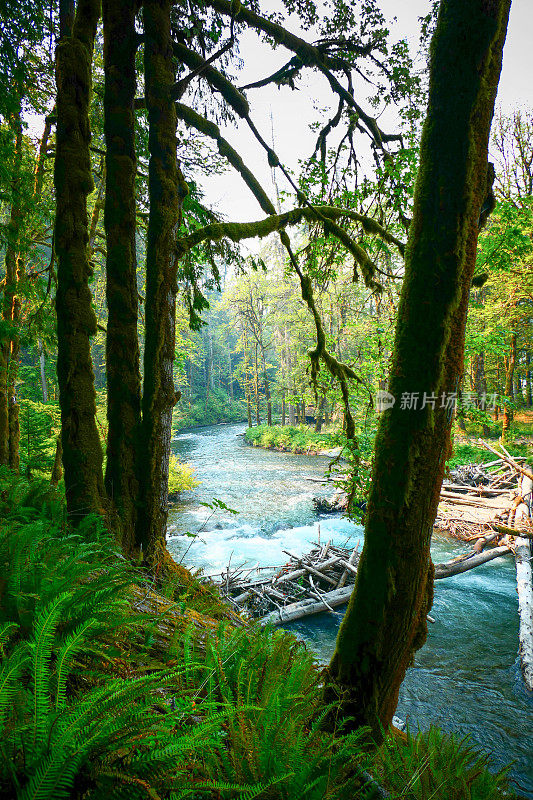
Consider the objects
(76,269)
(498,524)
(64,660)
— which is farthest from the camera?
(498,524)

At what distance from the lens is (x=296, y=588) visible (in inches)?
242

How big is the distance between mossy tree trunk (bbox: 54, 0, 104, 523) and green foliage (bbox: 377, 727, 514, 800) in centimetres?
288

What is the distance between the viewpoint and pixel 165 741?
1086 millimetres

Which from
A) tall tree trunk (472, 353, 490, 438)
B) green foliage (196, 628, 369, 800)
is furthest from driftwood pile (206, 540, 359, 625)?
tall tree trunk (472, 353, 490, 438)

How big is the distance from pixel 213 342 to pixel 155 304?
141 feet

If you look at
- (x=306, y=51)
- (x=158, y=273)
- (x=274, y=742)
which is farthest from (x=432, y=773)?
(x=306, y=51)

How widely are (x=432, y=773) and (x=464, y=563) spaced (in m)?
5.83

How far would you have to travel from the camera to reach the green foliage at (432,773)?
166cm

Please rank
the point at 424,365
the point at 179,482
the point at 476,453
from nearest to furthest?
the point at 424,365, the point at 179,482, the point at 476,453

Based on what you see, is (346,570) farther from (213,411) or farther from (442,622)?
(213,411)

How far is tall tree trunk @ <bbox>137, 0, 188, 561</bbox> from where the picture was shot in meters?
3.49

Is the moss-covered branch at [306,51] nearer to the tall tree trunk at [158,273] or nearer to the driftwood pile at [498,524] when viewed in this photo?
the tall tree trunk at [158,273]

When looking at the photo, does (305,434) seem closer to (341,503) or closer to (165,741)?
(341,503)

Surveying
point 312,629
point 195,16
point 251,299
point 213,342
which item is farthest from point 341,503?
point 213,342
